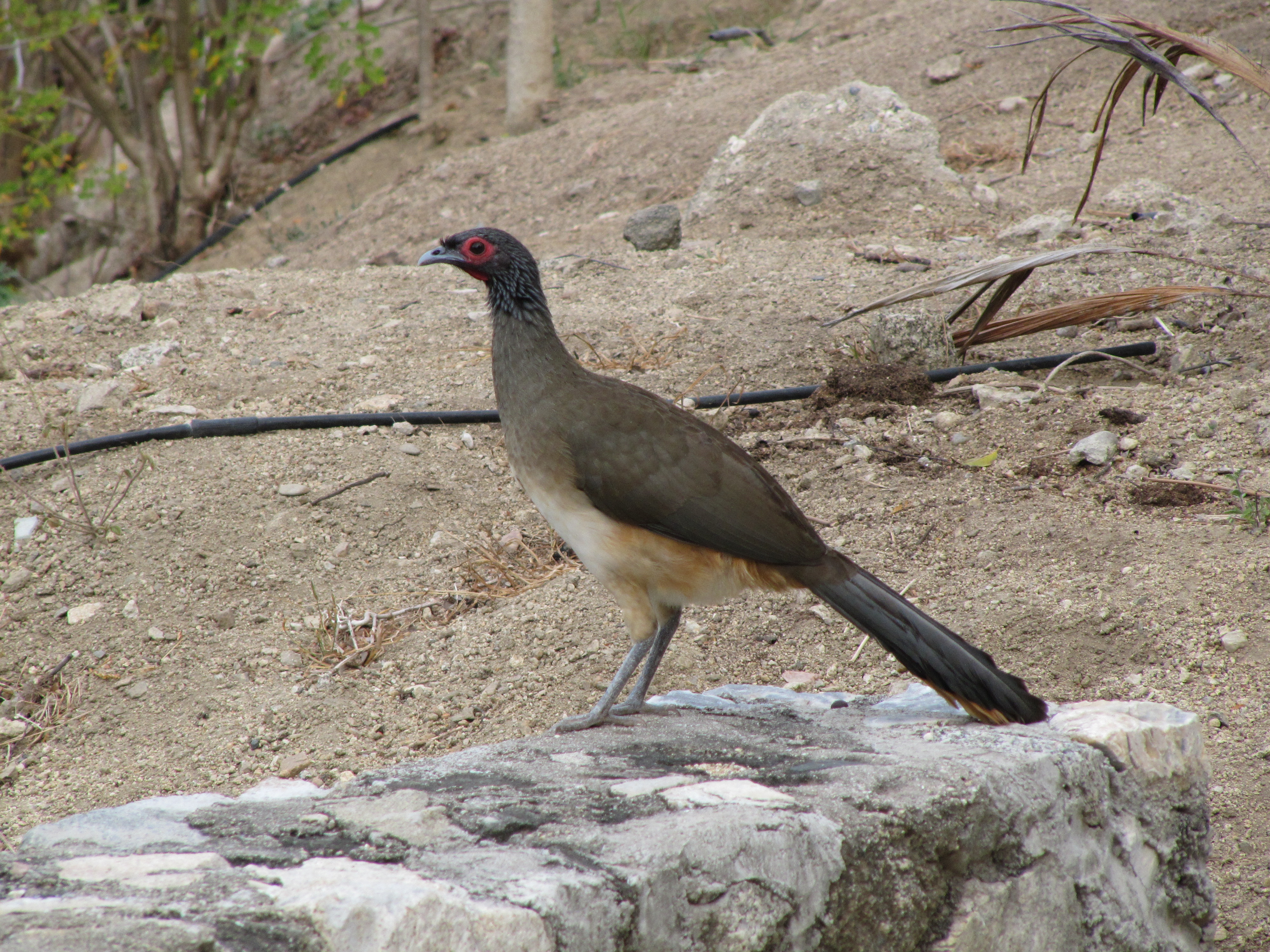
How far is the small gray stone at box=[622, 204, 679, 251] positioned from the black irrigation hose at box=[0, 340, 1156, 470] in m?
2.40

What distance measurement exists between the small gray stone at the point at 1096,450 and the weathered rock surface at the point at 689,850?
6.81 ft

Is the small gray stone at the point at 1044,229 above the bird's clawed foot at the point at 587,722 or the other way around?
above

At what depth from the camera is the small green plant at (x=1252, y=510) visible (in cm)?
384

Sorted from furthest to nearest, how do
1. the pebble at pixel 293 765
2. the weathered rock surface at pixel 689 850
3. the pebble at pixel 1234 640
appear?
1. the pebble at pixel 293 765
2. the pebble at pixel 1234 640
3. the weathered rock surface at pixel 689 850

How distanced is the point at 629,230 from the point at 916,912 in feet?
20.0

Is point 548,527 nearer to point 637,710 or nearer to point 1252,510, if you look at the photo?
point 637,710

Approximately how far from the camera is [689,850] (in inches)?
72.9

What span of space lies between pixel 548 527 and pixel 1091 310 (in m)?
2.54

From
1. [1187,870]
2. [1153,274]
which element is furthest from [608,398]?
[1153,274]

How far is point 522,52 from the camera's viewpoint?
36.2 feet

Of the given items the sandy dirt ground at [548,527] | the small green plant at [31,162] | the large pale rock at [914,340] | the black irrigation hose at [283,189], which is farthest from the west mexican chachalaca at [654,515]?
the black irrigation hose at [283,189]

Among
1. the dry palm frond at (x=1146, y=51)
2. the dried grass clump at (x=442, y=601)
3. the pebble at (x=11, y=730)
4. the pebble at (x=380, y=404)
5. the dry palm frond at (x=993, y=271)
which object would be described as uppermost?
the dry palm frond at (x=1146, y=51)

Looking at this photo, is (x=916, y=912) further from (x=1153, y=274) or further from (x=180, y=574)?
(x=1153, y=274)

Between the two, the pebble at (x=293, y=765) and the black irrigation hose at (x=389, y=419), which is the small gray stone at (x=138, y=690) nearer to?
the pebble at (x=293, y=765)
